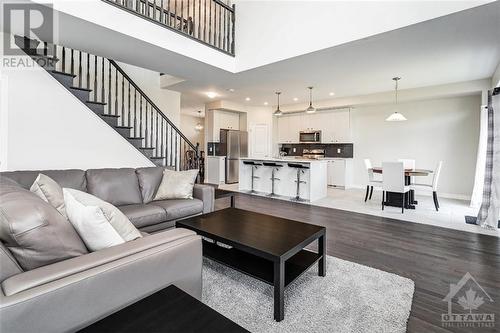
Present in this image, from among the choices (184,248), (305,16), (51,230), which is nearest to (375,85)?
(305,16)

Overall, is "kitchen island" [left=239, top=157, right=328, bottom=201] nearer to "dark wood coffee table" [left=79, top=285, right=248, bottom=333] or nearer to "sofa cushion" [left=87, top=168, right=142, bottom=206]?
"sofa cushion" [left=87, top=168, right=142, bottom=206]

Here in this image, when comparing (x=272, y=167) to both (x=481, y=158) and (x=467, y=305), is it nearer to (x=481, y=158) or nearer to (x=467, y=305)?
(x=481, y=158)

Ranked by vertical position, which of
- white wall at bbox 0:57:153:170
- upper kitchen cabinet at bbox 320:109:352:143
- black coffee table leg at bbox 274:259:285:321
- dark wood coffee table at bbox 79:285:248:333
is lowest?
black coffee table leg at bbox 274:259:285:321

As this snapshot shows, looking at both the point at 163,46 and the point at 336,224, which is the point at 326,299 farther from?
the point at 163,46

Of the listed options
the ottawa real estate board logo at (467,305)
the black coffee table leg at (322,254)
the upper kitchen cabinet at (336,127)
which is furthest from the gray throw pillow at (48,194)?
the upper kitchen cabinet at (336,127)

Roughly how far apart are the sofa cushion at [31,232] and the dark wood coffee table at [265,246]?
112 centimetres

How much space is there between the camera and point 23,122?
10.4ft

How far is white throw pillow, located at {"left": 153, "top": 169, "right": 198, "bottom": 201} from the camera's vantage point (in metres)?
3.37

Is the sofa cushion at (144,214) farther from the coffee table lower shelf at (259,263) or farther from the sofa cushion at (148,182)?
the coffee table lower shelf at (259,263)

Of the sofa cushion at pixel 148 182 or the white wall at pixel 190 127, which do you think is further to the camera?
the white wall at pixel 190 127

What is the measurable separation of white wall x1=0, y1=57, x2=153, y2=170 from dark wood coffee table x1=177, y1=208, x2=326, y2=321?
2.28 metres

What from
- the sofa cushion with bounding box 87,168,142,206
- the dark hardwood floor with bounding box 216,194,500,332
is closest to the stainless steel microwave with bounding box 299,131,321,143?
the dark hardwood floor with bounding box 216,194,500,332

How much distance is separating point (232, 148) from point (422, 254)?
6.36 m

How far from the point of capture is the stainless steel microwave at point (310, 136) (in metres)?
8.20
